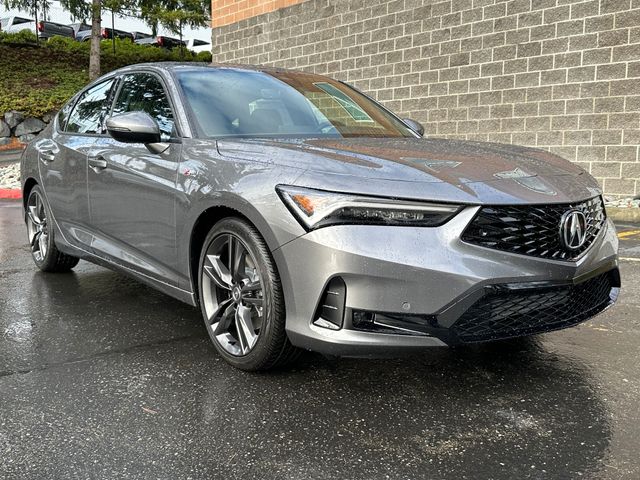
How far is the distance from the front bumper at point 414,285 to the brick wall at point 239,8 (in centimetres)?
1394

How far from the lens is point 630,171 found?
32.0 feet

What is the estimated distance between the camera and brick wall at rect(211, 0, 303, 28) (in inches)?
642

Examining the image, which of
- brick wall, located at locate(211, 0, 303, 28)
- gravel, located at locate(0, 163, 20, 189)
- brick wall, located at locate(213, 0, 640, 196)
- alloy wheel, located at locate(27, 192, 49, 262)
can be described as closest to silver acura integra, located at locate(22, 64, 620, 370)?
alloy wheel, located at locate(27, 192, 49, 262)

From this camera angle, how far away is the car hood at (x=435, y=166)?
9.41 feet

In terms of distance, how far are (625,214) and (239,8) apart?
11819mm

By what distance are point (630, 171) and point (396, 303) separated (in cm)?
822

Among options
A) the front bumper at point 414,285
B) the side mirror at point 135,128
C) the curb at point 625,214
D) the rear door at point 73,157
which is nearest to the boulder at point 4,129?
the rear door at point 73,157

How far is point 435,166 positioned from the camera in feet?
10.0

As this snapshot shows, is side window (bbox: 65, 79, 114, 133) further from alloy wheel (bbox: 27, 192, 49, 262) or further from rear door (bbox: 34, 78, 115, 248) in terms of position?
alloy wheel (bbox: 27, 192, 49, 262)

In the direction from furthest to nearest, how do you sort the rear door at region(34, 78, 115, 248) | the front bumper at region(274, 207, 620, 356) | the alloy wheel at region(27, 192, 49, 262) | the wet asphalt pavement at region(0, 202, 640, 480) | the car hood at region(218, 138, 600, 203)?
the alloy wheel at region(27, 192, 49, 262) → the rear door at region(34, 78, 115, 248) → the car hood at region(218, 138, 600, 203) → the front bumper at region(274, 207, 620, 356) → the wet asphalt pavement at region(0, 202, 640, 480)

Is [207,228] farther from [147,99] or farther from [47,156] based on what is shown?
[47,156]

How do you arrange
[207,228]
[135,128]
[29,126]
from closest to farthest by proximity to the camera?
[207,228]
[135,128]
[29,126]

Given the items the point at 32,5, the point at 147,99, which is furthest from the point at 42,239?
the point at 32,5

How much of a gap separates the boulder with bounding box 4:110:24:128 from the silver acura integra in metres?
17.9
